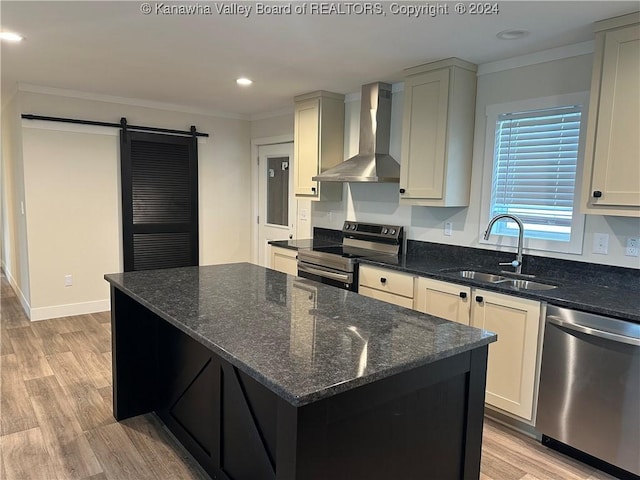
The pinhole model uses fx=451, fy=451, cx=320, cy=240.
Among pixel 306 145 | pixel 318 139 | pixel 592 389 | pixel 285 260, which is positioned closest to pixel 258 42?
pixel 318 139

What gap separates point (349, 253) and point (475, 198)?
1.13m

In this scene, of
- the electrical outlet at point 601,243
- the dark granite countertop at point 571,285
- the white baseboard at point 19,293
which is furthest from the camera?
the white baseboard at point 19,293

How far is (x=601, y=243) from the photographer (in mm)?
2758

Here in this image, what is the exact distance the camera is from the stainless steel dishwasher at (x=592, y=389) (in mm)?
2162

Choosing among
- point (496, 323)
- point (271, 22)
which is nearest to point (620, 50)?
point (496, 323)

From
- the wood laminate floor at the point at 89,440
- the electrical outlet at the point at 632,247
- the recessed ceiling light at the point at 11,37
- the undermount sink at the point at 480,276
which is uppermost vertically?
the recessed ceiling light at the point at 11,37

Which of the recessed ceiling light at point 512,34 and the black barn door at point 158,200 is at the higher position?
the recessed ceiling light at point 512,34

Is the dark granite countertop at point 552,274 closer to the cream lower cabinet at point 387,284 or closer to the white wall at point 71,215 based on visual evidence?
the cream lower cabinet at point 387,284

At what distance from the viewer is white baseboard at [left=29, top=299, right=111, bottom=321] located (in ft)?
15.3

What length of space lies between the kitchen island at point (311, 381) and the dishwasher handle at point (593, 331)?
864 mm

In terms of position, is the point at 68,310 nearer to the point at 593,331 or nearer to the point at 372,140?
the point at 372,140

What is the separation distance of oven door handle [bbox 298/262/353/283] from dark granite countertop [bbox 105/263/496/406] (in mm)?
1057

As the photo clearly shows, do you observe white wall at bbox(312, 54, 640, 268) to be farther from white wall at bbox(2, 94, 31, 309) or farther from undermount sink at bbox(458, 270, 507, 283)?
white wall at bbox(2, 94, 31, 309)

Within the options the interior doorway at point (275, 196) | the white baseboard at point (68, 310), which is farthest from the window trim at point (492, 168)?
the white baseboard at point (68, 310)
